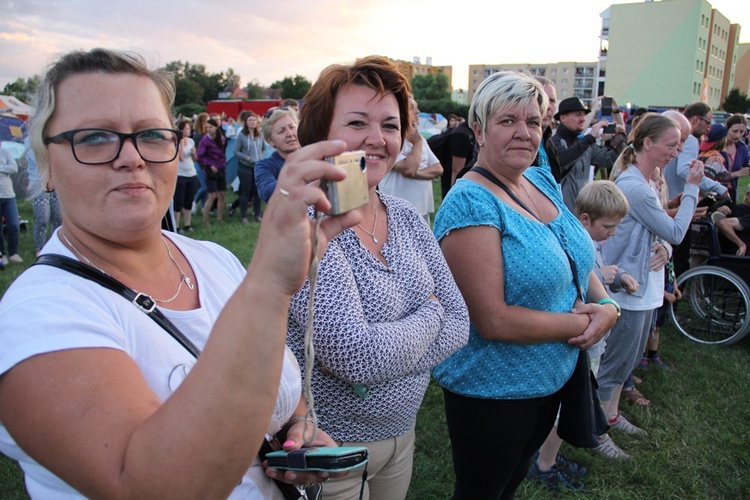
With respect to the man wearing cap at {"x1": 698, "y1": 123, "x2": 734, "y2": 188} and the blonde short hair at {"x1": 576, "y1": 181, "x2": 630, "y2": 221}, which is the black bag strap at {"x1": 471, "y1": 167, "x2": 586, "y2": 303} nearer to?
the blonde short hair at {"x1": 576, "y1": 181, "x2": 630, "y2": 221}

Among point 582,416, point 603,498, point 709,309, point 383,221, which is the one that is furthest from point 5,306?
point 709,309

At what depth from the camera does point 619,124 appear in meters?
6.20

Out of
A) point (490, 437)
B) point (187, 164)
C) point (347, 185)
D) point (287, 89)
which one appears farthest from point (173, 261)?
point (287, 89)

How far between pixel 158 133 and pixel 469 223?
1236mm

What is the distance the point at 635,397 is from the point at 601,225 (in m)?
1.67

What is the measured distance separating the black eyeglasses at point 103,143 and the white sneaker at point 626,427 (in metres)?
3.59

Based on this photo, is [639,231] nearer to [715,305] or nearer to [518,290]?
[518,290]

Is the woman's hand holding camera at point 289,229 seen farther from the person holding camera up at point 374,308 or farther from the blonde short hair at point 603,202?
the blonde short hair at point 603,202

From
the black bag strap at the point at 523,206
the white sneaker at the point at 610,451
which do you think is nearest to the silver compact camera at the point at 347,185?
the black bag strap at the point at 523,206

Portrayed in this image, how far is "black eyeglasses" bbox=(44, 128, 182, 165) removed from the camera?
1000mm

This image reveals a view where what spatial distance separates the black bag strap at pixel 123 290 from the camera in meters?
0.99

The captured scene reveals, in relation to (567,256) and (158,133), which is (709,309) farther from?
(158,133)

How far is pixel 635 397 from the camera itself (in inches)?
154

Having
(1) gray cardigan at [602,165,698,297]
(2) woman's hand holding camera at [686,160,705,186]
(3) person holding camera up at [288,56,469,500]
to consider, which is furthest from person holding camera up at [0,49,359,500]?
(2) woman's hand holding camera at [686,160,705,186]
